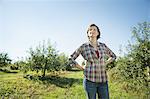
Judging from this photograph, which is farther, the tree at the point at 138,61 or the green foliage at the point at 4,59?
the green foliage at the point at 4,59

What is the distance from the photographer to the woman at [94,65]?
2.40 metres

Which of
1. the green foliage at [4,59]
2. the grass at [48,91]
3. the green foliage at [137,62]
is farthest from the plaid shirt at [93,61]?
the green foliage at [4,59]

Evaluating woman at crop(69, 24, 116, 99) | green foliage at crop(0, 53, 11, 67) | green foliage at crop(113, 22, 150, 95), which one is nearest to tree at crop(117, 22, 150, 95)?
green foliage at crop(113, 22, 150, 95)

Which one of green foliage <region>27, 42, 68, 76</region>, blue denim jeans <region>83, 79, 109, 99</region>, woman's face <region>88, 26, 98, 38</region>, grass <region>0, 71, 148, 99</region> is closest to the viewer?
blue denim jeans <region>83, 79, 109, 99</region>

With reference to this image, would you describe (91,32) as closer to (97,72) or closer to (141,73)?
(97,72)

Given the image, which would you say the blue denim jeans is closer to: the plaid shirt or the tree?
the plaid shirt

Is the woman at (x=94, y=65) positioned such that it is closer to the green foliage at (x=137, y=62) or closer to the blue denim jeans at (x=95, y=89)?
the blue denim jeans at (x=95, y=89)

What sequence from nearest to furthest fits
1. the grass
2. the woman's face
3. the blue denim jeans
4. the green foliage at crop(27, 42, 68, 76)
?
1. the blue denim jeans
2. the woman's face
3. the grass
4. the green foliage at crop(27, 42, 68, 76)

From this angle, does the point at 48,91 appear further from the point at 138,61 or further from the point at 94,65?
the point at 94,65

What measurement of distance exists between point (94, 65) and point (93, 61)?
0.04 meters

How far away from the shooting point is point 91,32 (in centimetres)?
255

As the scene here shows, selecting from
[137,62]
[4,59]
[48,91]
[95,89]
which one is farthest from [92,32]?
[4,59]

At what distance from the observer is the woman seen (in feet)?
7.88

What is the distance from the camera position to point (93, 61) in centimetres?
248
